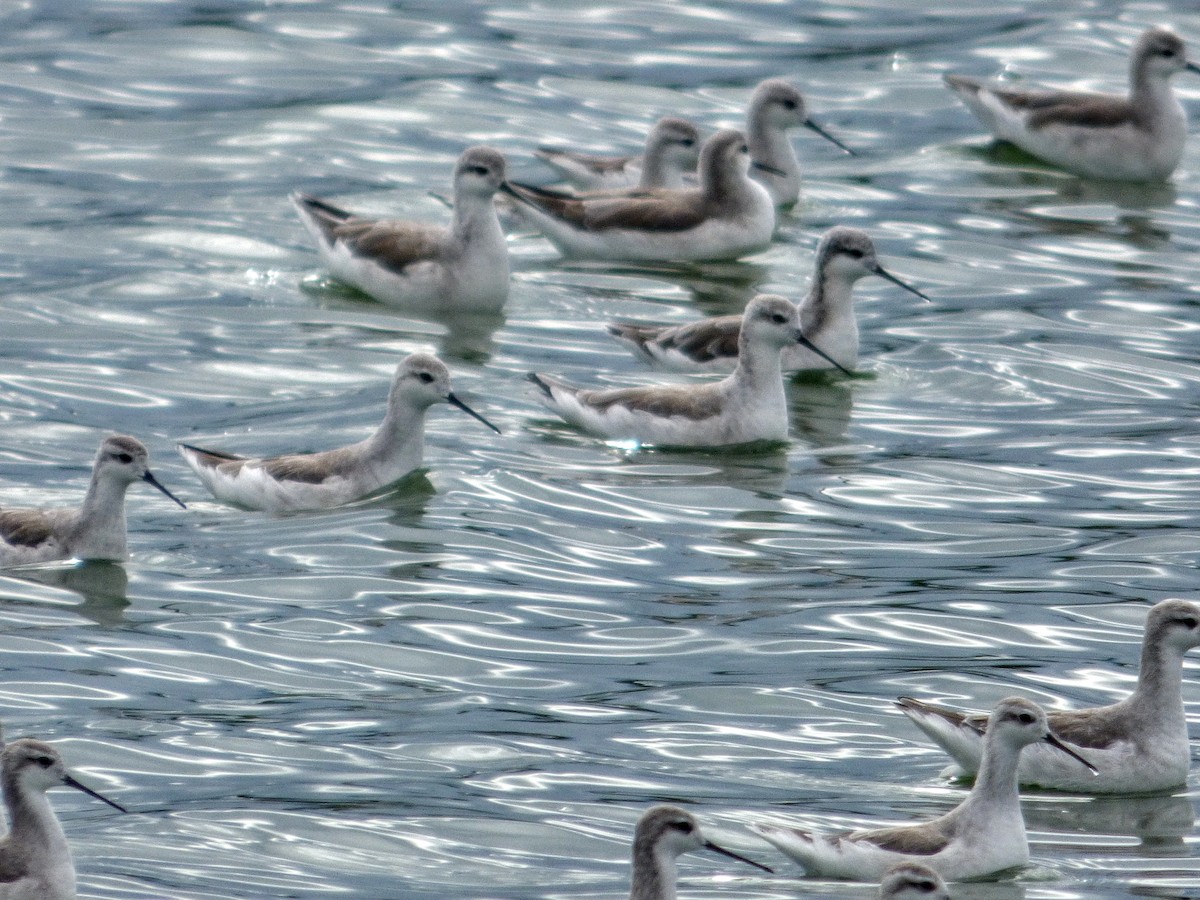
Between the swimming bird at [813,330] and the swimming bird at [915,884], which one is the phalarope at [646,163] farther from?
the swimming bird at [915,884]

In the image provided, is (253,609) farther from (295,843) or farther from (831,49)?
(831,49)

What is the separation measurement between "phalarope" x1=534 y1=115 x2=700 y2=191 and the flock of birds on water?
0.02m

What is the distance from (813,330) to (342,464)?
4.48 m

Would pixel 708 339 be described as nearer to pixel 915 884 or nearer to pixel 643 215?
pixel 643 215

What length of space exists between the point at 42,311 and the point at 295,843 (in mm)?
10660

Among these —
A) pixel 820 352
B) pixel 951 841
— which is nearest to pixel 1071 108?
pixel 820 352

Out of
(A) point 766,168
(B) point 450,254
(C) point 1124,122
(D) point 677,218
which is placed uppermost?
(C) point 1124,122

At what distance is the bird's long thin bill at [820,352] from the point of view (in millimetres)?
18031

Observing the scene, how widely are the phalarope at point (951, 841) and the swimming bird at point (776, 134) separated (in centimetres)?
1366

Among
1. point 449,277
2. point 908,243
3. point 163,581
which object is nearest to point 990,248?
point 908,243

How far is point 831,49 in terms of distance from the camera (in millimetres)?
29750

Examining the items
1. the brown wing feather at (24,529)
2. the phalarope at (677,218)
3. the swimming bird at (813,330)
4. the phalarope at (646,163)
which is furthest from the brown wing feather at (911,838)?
the phalarope at (646,163)

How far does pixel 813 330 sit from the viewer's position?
1919 cm

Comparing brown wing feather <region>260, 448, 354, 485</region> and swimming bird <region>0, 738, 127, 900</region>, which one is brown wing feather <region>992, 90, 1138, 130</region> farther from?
swimming bird <region>0, 738, 127, 900</region>
